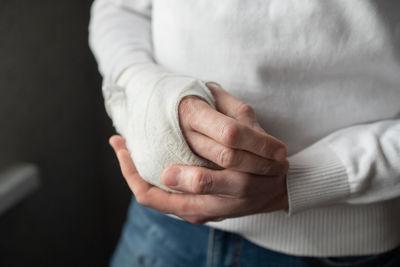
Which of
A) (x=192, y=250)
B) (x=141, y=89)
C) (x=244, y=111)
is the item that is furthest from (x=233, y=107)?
(x=192, y=250)

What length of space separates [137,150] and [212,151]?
0.11 m

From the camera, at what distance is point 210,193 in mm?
385

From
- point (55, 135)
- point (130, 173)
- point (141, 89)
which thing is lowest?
point (55, 135)

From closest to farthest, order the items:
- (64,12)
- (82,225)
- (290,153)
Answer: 1. (290,153)
2. (64,12)
3. (82,225)

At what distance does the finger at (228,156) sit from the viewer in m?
0.36

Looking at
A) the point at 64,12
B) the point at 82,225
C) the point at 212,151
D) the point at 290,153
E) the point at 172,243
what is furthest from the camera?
the point at 82,225

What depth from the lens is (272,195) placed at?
433 millimetres

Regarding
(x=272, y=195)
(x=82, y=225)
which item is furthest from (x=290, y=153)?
(x=82, y=225)

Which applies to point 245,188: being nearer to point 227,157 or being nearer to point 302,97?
point 227,157

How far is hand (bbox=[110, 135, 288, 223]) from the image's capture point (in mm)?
379

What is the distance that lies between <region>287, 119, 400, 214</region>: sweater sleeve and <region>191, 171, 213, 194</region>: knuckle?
116mm

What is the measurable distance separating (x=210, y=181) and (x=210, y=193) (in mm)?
19

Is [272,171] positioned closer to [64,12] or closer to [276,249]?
[276,249]

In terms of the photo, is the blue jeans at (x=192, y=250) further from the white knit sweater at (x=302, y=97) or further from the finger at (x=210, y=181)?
the finger at (x=210, y=181)
